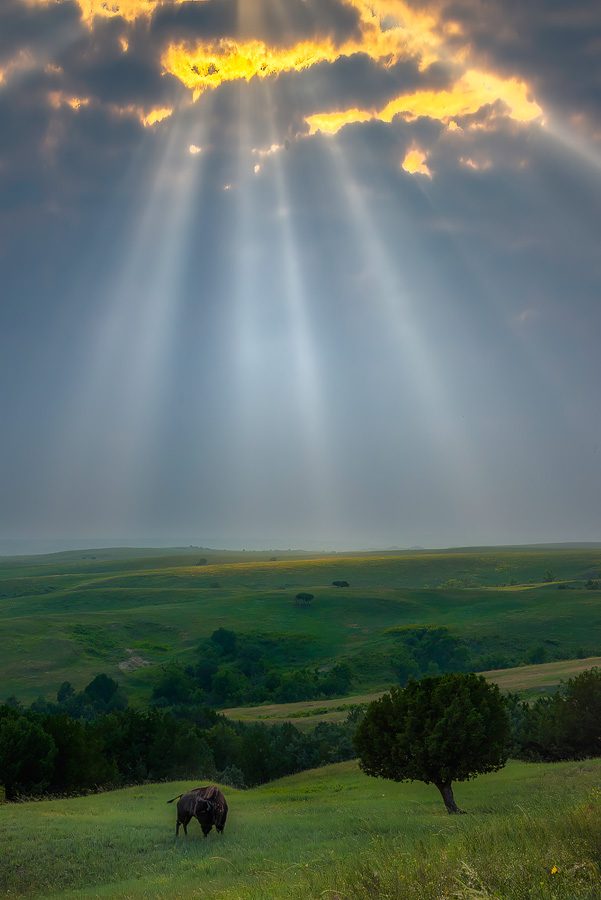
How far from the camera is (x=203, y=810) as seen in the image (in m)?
27.3

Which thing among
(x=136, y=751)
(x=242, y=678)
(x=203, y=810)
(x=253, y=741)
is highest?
(x=203, y=810)

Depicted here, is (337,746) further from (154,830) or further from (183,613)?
(183,613)

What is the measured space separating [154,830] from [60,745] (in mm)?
23557

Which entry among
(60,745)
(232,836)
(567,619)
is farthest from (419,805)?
(567,619)

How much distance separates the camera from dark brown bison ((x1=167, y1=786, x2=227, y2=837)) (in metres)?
27.3

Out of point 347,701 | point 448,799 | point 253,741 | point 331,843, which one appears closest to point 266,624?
point 347,701

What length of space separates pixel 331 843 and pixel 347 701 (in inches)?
3268

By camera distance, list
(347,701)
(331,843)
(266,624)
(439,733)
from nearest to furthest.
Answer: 1. (331,843)
2. (439,733)
3. (347,701)
4. (266,624)

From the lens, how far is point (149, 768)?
189 feet

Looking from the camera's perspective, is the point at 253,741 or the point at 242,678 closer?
the point at 253,741

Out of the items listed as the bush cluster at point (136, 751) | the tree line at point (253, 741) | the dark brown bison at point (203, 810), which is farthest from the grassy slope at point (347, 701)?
the dark brown bison at point (203, 810)

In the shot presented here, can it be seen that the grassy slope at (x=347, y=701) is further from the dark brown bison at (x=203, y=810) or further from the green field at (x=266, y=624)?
the dark brown bison at (x=203, y=810)

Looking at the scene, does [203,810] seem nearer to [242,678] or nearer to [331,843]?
[331,843]

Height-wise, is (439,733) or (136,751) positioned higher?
(439,733)
